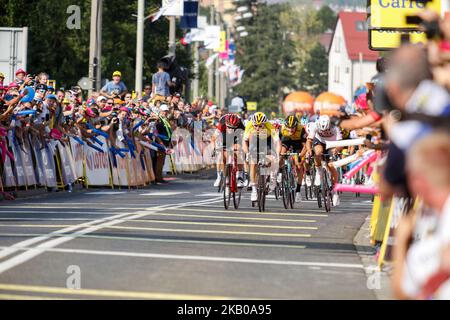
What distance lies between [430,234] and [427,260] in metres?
0.31

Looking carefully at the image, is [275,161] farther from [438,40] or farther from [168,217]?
[438,40]

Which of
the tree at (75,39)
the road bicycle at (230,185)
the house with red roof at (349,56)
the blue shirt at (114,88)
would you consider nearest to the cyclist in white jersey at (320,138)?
the road bicycle at (230,185)

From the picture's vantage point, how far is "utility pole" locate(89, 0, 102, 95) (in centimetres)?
3656

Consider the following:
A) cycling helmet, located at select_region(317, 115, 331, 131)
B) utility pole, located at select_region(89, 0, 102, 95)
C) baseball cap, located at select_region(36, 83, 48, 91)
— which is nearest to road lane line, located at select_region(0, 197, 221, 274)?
cycling helmet, located at select_region(317, 115, 331, 131)

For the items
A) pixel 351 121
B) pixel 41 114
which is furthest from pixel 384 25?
pixel 351 121

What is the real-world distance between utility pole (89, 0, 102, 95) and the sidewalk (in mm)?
18527

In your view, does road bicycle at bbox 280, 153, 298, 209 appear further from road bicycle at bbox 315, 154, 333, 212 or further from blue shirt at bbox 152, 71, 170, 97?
blue shirt at bbox 152, 71, 170, 97

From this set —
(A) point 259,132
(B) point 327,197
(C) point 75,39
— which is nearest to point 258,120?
(A) point 259,132

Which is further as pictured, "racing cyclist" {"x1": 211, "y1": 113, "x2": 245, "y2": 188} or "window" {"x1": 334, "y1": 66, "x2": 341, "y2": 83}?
"window" {"x1": 334, "y1": 66, "x2": 341, "y2": 83}

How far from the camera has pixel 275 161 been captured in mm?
24172

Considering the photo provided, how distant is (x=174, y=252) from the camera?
1436 centimetres

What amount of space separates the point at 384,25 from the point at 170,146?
47.1 feet

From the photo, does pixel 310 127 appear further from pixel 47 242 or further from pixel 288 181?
pixel 47 242

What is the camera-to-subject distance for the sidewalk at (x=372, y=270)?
1163 cm
